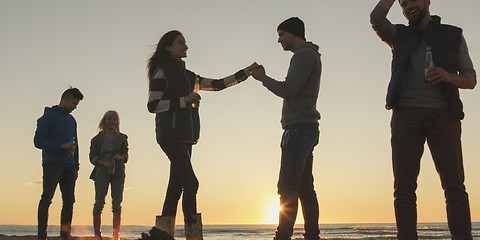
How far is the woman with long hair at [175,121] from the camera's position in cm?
582

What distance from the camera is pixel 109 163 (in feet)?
28.5

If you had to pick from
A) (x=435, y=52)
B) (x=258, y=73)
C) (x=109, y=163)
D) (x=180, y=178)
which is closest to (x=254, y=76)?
(x=258, y=73)

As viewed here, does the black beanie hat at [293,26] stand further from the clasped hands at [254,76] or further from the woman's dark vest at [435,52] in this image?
the woman's dark vest at [435,52]

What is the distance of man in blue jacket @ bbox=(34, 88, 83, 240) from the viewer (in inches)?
312

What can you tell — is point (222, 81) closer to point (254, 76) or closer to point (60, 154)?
point (254, 76)

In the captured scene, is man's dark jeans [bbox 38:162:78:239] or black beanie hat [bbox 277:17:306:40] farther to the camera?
man's dark jeans [bbox 38:162:78:239]

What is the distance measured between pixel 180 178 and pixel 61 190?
347 cm

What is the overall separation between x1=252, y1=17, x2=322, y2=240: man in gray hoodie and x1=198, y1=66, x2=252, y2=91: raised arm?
0.70 metres

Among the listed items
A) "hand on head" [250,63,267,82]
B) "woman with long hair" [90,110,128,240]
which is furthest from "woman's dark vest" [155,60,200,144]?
"woman with long hair" [90,110,128,240]

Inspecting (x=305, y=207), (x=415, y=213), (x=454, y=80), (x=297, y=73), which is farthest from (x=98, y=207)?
(x=454, y=80)

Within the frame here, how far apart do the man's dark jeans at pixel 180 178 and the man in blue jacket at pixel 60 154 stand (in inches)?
112

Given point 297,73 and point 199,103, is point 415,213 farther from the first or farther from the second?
point 199,103

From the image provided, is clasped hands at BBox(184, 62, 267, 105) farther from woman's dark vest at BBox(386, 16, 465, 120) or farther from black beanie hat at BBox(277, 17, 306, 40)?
woman's dark vest at BBox(386, 16, 465, 120)

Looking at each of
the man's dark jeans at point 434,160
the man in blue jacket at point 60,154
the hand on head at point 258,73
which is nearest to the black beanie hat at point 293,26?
the hand on head at point 258,73
